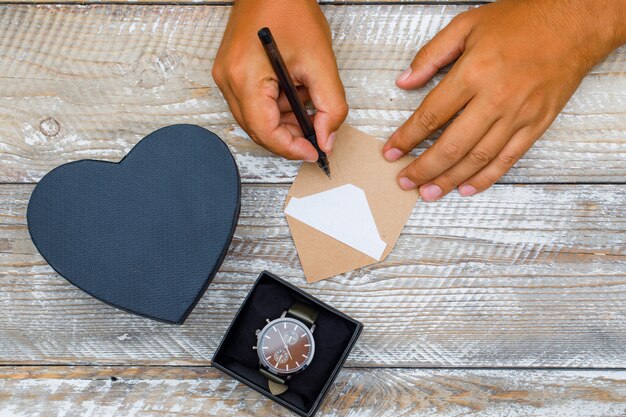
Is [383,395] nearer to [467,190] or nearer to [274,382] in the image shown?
[274,382]

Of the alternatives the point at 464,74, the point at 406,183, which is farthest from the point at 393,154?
the point at 464,74

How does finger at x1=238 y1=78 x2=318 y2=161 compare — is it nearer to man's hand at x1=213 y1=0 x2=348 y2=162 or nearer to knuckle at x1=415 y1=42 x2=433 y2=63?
→ man's hand at x1=213 y1=0 x2=348 y2=162

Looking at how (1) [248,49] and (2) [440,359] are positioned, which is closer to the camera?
(1) [248,49]

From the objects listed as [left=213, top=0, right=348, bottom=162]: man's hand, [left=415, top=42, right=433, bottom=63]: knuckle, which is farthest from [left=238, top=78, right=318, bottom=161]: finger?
[left=415, top=42, right=433, bottom=63]: knuckle

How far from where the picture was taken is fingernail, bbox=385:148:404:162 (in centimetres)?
89

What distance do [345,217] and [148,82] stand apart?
0.37 m

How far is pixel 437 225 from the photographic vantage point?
92 cm

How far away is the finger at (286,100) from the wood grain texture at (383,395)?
0.41m

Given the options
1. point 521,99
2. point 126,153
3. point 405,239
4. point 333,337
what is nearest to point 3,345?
point 126,153

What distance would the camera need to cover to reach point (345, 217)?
2.98ft

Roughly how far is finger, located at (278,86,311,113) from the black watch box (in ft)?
0.78

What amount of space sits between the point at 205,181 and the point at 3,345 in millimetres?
439

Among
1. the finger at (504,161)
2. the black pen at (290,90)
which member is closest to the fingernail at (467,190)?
the finger at (504,161)

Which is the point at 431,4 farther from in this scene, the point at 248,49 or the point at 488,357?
the point at 488,357
